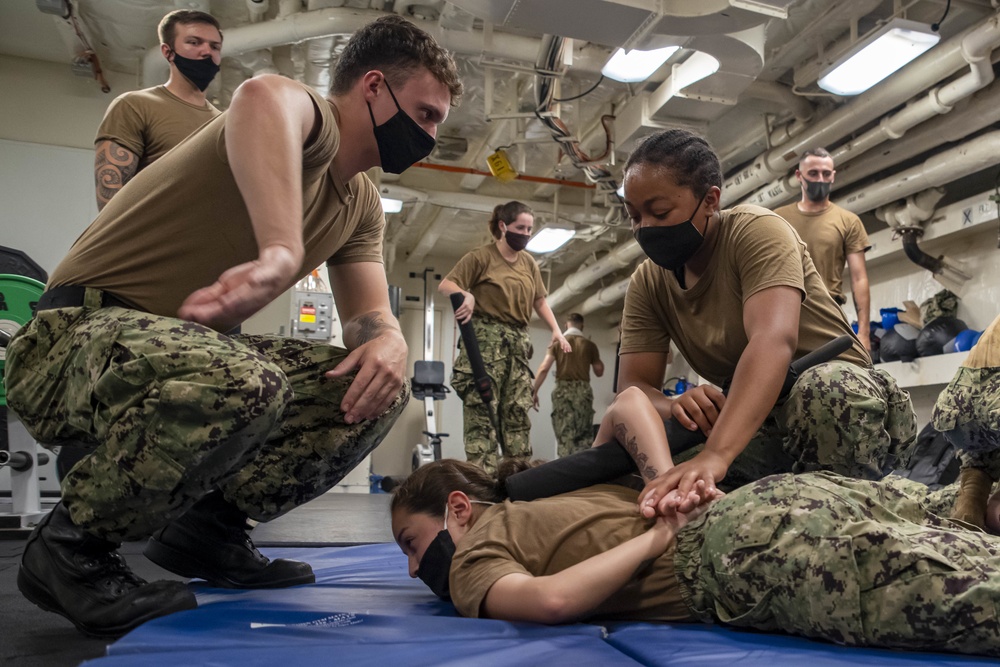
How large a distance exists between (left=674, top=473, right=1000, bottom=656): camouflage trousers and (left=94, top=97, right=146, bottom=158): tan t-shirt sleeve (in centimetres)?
225

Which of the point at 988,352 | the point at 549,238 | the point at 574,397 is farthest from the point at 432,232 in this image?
the point at 988,352

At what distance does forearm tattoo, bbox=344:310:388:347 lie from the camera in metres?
1.89

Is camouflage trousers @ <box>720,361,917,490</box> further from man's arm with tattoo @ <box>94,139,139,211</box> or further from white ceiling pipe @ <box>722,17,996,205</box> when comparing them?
white ceiling pipe @ <box>722,17,996,205</box>

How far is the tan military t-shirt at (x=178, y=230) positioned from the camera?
1535mm

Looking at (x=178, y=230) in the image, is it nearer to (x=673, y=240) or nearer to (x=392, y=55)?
(x=392, y=55)

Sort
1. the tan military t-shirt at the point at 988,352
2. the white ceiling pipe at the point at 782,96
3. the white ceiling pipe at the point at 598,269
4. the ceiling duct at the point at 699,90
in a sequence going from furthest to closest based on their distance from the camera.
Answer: the white ceiling pipe at the point at 598,269 < the white ceiling pipe at the point at 782,96 < the ceiling duct at the point at 699,90 < the tan military t-shirt at the point at 988,352


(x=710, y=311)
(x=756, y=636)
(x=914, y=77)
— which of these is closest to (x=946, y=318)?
(x=914, y=77)

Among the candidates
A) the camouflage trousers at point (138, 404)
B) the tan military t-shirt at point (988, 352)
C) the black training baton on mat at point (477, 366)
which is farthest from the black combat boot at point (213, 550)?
the black training baton on mat at point (477, 366)

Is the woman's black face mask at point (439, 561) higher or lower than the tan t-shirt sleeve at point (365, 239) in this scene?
lower

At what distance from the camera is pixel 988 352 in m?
2.44

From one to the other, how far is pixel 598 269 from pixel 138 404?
9.36 m

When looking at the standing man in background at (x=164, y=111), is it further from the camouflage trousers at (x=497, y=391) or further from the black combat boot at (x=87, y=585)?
the camouflage trousers at (x=497, y=391)

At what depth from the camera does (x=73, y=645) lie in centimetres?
130

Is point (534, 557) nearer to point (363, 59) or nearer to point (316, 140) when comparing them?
point (316, 140)
